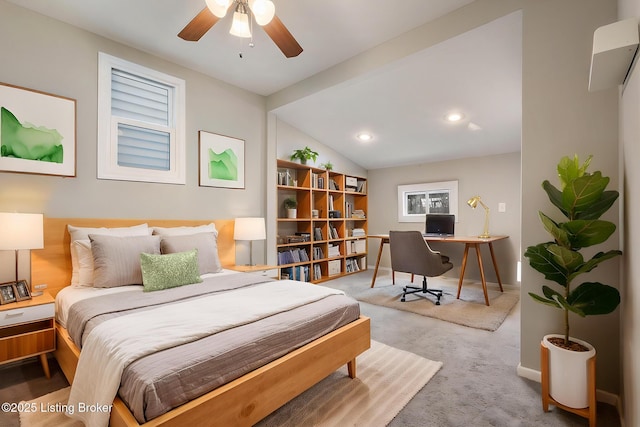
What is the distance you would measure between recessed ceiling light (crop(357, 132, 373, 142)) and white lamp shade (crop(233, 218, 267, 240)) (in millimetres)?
2089

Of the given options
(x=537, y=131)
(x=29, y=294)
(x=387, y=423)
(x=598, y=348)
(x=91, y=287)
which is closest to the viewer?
(x=387, y=423)

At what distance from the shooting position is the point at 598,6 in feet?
5.86

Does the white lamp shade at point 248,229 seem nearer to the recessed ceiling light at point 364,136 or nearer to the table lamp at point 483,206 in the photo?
the recessed ceiling light at point 364,136

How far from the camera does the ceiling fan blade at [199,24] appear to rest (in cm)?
181

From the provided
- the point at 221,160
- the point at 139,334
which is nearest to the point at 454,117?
the point at 221,160

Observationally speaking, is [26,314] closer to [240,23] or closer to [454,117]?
[240,23]

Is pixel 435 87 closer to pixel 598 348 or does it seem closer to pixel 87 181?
pixel 598 348

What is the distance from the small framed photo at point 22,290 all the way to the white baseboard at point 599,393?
3.42 meters

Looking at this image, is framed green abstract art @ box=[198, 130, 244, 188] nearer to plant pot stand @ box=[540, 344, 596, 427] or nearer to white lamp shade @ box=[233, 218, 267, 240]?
white lamp shade @ box=[233, 218, 267, 240]

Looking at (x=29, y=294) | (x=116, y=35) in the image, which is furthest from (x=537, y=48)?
(x=29, y=294)

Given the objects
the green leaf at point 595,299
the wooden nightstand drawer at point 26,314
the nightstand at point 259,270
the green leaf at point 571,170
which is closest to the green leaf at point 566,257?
the green leaf at point 595,299

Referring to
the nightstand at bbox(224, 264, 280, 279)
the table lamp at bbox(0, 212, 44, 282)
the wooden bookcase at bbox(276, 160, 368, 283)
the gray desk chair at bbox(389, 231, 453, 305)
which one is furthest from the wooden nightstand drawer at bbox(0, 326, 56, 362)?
the gray desk chair at bbox(389, 231, 453, 305)

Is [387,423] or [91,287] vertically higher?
[91,287]

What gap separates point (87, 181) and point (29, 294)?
99 centimetres
